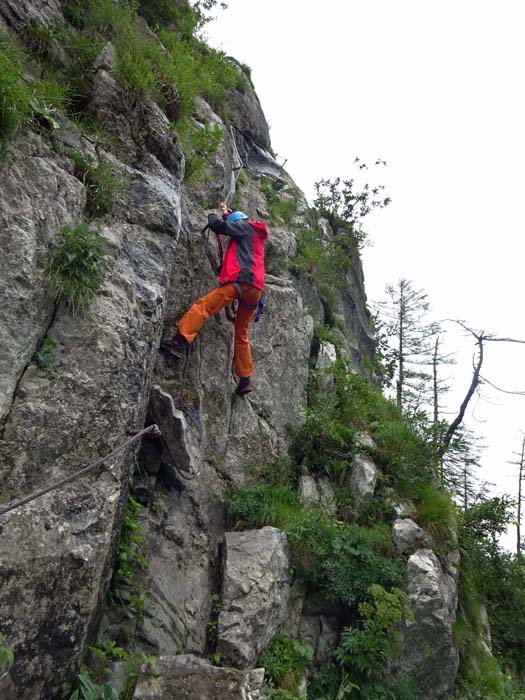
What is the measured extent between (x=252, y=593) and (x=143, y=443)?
206 centimetres

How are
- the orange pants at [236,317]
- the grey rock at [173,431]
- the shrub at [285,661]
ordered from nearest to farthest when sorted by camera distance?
the shrub at [285,661] → the grey rock at [173,431] → the orange pants at [236,317]

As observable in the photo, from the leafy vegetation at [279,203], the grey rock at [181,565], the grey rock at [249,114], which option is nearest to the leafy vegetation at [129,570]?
the grey rock at [181,565]

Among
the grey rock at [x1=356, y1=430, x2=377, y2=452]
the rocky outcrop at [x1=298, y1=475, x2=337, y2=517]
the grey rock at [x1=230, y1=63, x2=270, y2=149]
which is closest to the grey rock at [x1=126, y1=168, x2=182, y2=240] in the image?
the rocky outcrop at [x1=298, y1=475, x2=337, y2=517]

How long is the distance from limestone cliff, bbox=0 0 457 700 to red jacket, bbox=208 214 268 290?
0.55 m

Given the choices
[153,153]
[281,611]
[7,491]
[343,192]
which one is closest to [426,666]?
[281,611]

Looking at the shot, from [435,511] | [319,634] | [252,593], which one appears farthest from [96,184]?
[435,511]

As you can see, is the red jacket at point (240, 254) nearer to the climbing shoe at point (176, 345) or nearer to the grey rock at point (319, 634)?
the climbing shoe at point (176, 345)

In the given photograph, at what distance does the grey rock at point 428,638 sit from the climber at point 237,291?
3551 millimetres

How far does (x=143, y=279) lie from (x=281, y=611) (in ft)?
13.4

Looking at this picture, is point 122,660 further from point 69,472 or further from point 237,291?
point 237,291

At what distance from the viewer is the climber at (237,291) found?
6.10 metres

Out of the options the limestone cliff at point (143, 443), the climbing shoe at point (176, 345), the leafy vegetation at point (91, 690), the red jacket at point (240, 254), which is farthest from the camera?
the red jacket at point (240, 254)

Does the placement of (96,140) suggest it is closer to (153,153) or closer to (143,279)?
(153,153)

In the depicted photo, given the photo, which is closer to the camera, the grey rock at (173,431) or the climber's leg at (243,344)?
the grey rock at (173,431)
